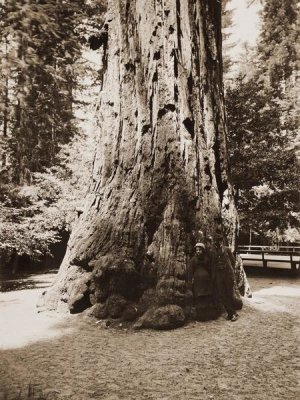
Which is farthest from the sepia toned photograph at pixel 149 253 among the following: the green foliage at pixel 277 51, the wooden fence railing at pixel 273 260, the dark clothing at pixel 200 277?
the green foliage at pixel 277 51

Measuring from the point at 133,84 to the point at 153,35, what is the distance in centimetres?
111

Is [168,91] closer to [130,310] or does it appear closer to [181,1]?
[181,1]

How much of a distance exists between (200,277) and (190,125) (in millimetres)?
3187

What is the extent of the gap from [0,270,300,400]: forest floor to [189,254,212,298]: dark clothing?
58cm

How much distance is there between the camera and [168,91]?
7.78 m

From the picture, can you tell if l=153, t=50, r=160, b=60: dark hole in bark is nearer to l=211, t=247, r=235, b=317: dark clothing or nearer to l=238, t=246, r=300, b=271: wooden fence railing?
l=211, t=247, r=235, b=317: dark clothing

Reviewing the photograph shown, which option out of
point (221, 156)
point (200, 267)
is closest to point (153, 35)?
point (221, 156)

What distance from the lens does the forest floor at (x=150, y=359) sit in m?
4.03

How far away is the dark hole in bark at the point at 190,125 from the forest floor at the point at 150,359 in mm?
3822

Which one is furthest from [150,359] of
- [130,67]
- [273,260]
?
[273,260]

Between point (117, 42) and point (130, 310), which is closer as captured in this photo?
point (130, 310)

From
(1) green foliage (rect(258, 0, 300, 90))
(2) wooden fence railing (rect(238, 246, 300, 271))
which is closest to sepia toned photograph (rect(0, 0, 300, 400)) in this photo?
(2) wooden fence railing (rect(238, 246, 300, 271))

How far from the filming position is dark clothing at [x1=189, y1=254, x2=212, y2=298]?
711 centimetres

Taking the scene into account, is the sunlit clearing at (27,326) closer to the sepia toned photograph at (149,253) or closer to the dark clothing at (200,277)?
the sepia toned photograph at (149,253)
